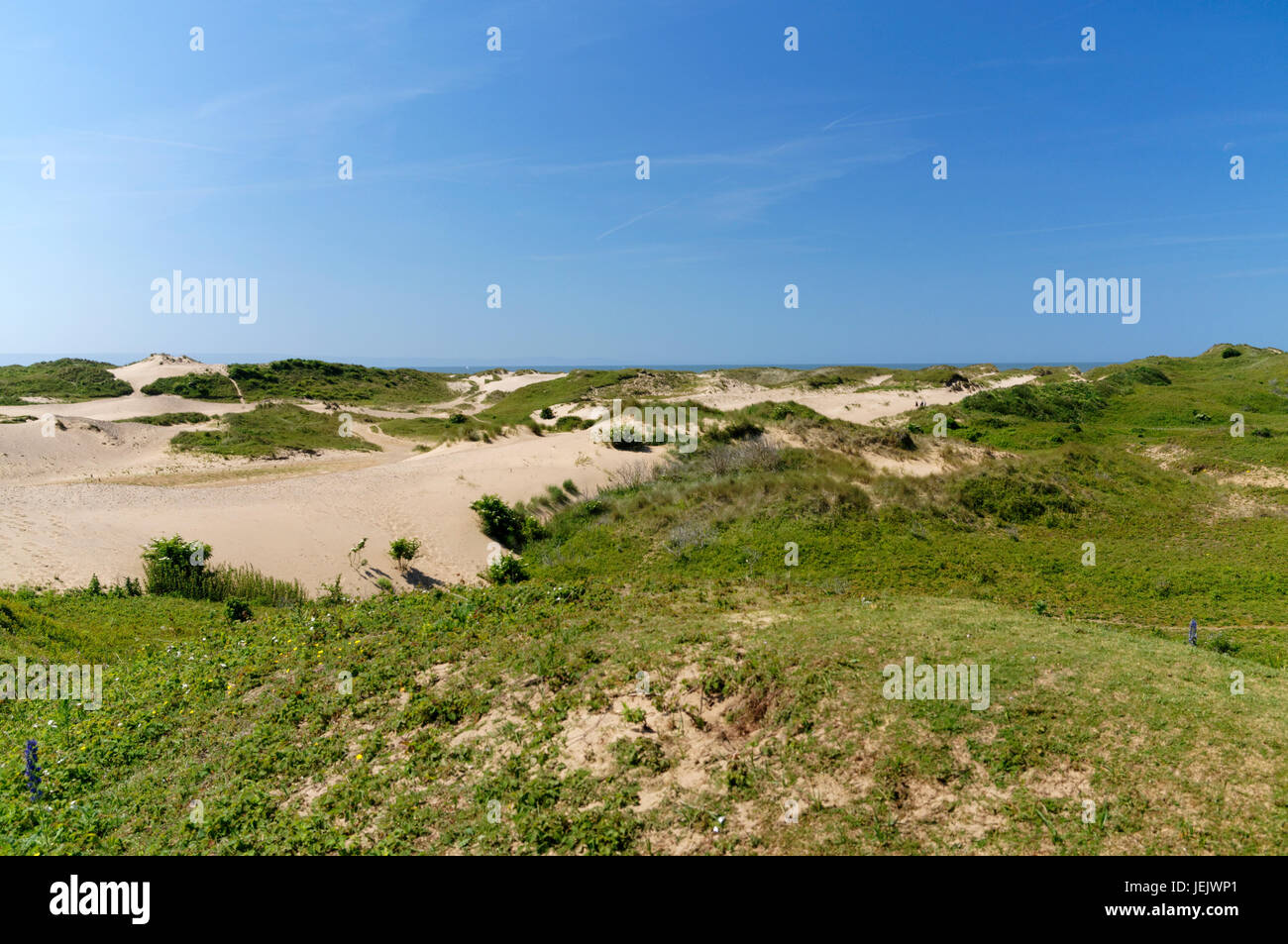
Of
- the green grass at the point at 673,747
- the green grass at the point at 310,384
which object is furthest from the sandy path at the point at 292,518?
the green grass at the point at 310,384

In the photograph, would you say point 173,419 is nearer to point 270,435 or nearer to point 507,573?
point 270,435

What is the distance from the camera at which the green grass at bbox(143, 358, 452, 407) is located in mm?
56156

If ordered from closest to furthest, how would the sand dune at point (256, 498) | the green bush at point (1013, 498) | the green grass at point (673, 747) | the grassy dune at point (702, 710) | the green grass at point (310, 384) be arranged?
1. the green grass at point (673, 747)
2. the grassy dune at point (702, 710)
3. the sand dune at point (256, 498)
4. the green bush at point (1013, 498)
5. the green grass at point (310, 384)

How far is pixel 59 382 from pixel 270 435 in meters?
29.6

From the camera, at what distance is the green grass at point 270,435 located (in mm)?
36053

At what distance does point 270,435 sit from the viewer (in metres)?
40.8

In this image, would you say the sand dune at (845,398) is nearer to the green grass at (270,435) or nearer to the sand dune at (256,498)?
the sand dune at (256,498)

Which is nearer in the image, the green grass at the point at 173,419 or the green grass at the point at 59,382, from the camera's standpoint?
the green grass at the point at 173,419

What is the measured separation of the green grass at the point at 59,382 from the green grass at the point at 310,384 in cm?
312

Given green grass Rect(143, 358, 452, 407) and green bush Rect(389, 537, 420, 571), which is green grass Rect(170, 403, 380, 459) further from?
green bush Rect(389, 537, 420, 571)

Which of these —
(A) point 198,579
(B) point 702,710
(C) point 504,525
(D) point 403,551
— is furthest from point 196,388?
(B) point 702,710

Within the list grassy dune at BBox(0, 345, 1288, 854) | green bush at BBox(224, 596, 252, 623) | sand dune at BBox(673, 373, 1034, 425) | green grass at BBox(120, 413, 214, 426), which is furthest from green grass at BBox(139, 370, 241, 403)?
green bush at BBox(224, 596, 252, 623)
